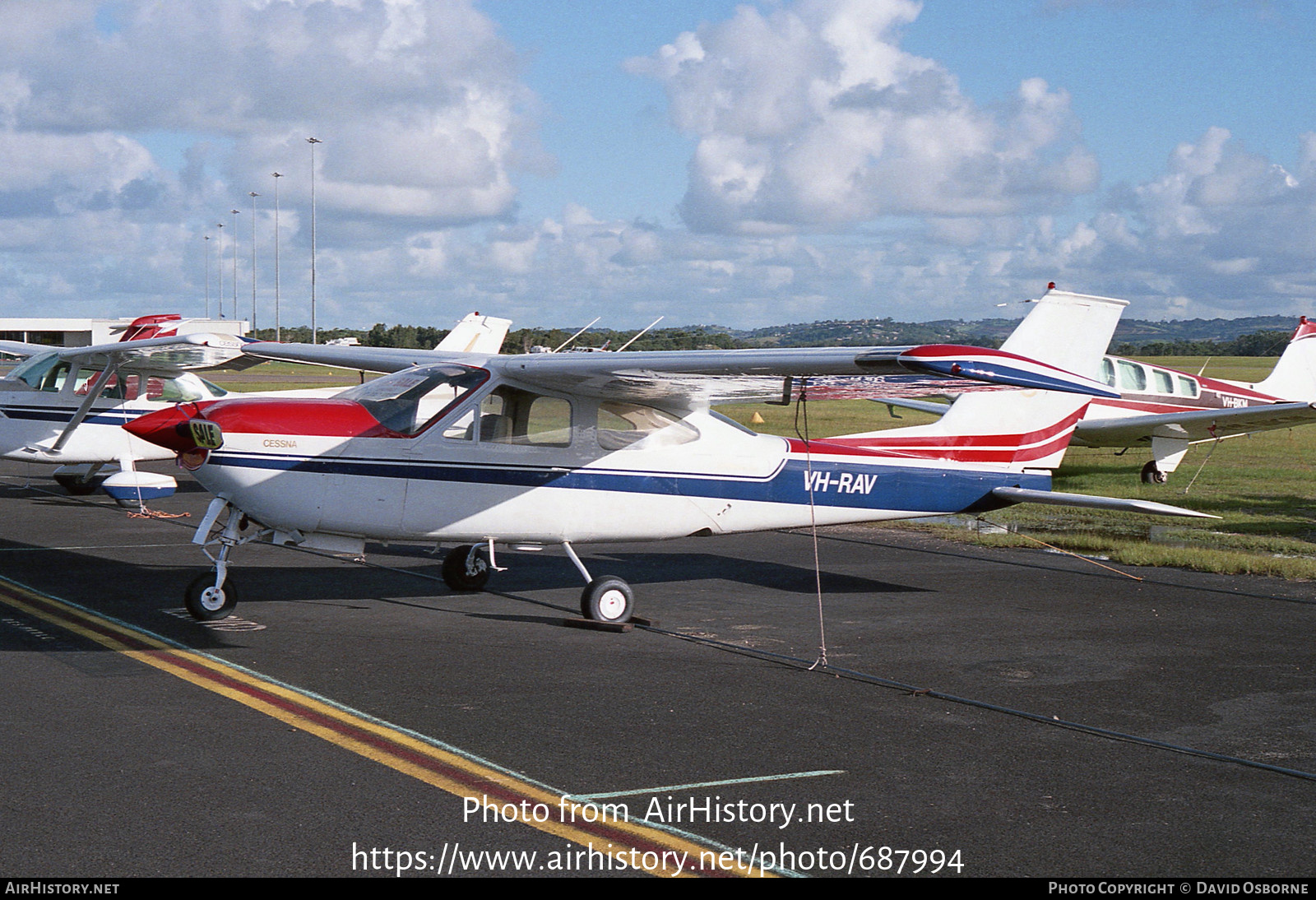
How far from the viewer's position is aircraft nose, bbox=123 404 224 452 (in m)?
8.25

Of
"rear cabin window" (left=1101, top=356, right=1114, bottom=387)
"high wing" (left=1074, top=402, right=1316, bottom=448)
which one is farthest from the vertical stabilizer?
"rear cabin window" (left=1101, top=356, right=1114, bottom=387)

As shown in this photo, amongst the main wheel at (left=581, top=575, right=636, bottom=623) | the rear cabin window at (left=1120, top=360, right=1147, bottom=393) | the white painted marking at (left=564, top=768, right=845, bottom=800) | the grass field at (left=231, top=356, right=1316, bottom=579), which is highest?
the rear cabin window at (left=1120, top=360, right=1147, bottom=393)

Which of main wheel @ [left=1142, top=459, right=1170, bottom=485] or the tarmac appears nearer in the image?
the tarmac

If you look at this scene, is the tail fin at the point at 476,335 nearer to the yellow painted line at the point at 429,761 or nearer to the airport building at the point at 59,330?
the yellow painted line at the point at 429,761

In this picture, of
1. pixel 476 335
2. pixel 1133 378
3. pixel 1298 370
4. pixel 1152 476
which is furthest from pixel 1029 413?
pixel 1298 370

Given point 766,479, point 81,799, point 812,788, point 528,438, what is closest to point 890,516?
point 766,479

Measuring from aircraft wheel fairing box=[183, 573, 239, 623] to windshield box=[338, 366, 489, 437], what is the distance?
1.72 meters

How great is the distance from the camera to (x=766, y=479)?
1005 cm

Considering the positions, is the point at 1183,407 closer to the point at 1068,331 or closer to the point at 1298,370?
the point at 1298,370

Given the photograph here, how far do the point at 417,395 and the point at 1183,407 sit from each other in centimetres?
1882

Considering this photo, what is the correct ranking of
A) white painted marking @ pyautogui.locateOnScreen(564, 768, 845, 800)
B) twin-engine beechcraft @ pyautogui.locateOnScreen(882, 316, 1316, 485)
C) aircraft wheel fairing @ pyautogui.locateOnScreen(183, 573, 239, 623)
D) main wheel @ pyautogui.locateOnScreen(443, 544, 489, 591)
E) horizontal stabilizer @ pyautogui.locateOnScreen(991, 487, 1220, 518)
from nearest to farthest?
white painted marking @ pyautogui.locateOnScreen(564, 768, 845, 800) → aircraft wheel fairing @ pyautogui.locateOnScreen(183, 573, 239, 623) → horizontal stabilizer @ pyautogui.locateOnScreen(991, 487, 1220, 518) → main wheel @ pyautogui.locateOnScreen(443, 544, 489, 591) → twin-engine beechcraft @ pyautogui.locateOnScreen(882, 316, 1316, 485)

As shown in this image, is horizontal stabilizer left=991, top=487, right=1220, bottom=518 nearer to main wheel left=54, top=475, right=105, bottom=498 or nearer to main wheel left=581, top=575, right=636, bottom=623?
main wheel left=581, top=575, right=636, bottom=623

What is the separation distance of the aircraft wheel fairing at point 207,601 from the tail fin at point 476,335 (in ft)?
35.1

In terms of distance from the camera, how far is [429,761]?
555 centimetres
